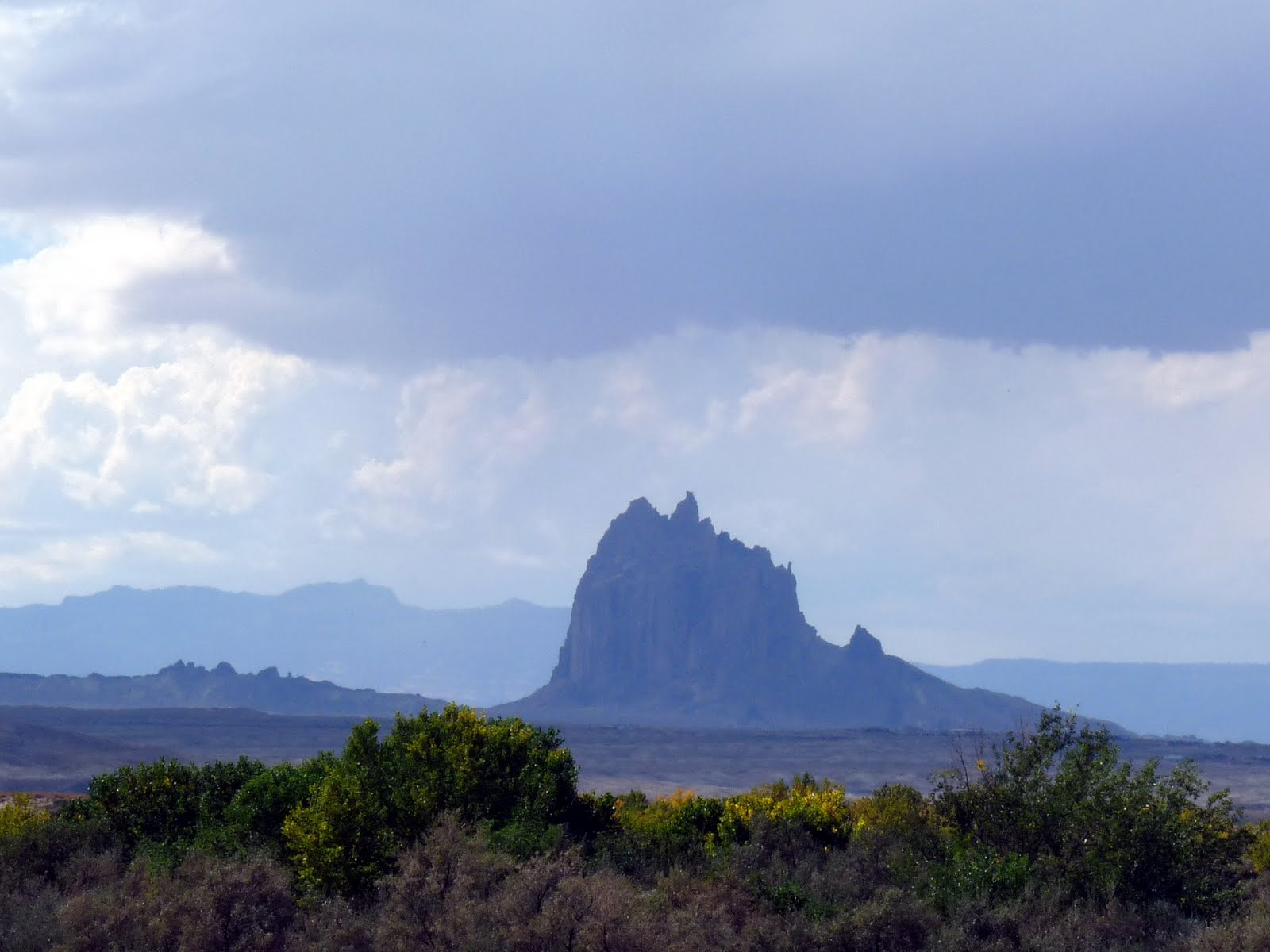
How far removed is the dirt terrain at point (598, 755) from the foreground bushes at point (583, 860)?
90.4 metres

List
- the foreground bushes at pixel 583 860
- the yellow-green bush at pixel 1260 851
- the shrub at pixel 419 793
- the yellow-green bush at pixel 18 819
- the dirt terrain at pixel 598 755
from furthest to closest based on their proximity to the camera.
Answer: the dirt terrain at pixel 598 755 < the yellow-green bush at pixel 1260 851 < the yellow-green bush at pixel 18 819 < the shrub at pixel 419 793 < the foreground bushes at pixel 583 860

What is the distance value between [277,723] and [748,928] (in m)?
189

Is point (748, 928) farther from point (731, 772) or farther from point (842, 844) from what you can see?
point (731, 772)

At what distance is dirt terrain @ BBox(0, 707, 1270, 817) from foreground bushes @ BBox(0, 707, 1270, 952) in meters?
90.4

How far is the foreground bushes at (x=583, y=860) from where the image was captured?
21.0m

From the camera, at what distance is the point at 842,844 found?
32.7 m

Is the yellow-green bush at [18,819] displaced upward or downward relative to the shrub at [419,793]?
downward

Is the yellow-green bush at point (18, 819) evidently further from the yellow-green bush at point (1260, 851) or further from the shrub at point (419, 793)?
the yellow-green bush at point (1260, 851)

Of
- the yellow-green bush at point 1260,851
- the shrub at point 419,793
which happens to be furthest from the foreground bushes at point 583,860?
the yellow-green bush at point 1260,851

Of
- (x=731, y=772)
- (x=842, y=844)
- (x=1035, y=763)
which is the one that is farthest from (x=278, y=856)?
(x=731, y=772)

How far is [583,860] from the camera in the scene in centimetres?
2506

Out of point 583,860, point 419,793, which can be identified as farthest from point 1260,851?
point 419,793

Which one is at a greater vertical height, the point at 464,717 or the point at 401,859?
the point at 464,717

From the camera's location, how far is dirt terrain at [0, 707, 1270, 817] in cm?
13575
